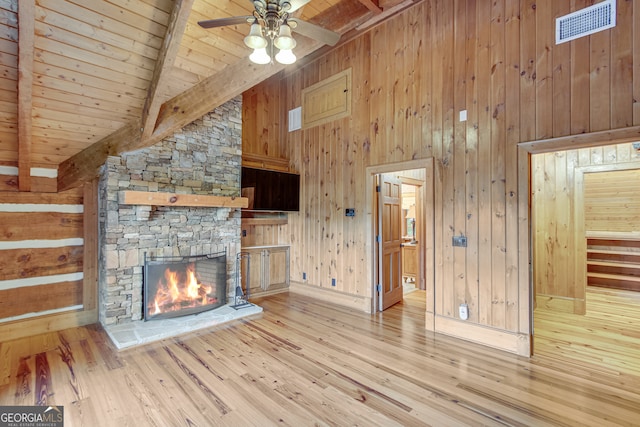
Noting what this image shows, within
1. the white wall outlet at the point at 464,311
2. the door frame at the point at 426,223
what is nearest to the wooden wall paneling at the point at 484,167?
the white wall outlet at the point at 464,311

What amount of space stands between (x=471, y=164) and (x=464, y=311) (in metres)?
1.73

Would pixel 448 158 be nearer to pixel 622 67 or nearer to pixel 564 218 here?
pixel 622 67

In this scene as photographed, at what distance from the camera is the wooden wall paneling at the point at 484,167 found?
10.9 ft

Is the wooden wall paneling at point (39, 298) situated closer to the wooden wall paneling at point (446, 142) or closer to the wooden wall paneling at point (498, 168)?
the wooden wall paneling at point (446, 142)

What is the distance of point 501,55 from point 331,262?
3596 millimetres

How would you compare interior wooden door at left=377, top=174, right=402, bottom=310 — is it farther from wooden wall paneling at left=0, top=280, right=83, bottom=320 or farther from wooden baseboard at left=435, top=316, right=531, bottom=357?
wooden wall paneling at left=0, top=280, right=83, bottom=320

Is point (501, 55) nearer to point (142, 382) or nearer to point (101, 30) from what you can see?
point (101, 30)

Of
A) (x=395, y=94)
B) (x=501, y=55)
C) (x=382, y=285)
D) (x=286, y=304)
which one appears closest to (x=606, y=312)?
(x=382, y=285)

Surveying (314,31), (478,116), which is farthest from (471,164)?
(314,31)

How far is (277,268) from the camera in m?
5.55

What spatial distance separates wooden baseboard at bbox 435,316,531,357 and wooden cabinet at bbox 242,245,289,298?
2903mm

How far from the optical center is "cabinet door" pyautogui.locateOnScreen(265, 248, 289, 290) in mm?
5434

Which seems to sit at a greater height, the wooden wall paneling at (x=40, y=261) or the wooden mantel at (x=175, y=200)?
the wooden mantel at (x=175, y=200)

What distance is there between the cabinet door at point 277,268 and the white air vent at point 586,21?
15.6 feet
